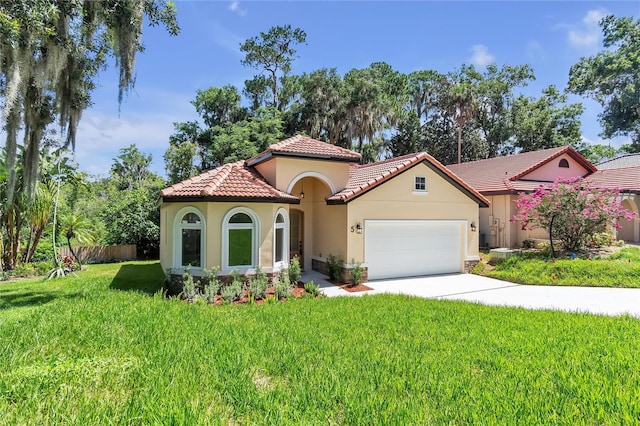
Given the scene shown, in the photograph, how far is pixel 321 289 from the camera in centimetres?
1202

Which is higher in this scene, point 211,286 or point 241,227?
point 241,227

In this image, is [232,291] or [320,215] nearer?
[232,291]

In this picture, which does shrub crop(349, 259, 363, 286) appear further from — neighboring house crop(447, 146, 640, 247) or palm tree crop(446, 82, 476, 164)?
palm tree crop(446, 82, 476, 164)

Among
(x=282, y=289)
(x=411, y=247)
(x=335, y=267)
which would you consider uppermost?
(x=411, y=247)

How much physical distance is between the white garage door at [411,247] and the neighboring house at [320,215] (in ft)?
0.14

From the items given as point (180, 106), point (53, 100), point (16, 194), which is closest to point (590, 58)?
point (180, 106)

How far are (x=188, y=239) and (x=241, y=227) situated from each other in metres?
1.78

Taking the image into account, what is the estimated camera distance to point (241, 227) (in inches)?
444

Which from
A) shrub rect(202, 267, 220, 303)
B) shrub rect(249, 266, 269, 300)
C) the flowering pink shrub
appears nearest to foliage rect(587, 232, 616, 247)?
the flowering pink shrub

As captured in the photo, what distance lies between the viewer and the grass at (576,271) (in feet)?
39.1

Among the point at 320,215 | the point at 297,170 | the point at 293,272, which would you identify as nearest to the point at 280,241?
the point at 293,272

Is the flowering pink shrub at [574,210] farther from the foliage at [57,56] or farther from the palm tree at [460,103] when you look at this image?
the palm tree at [460,103]

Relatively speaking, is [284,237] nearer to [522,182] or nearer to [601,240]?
[601,240]

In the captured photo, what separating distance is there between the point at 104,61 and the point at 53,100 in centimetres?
193
